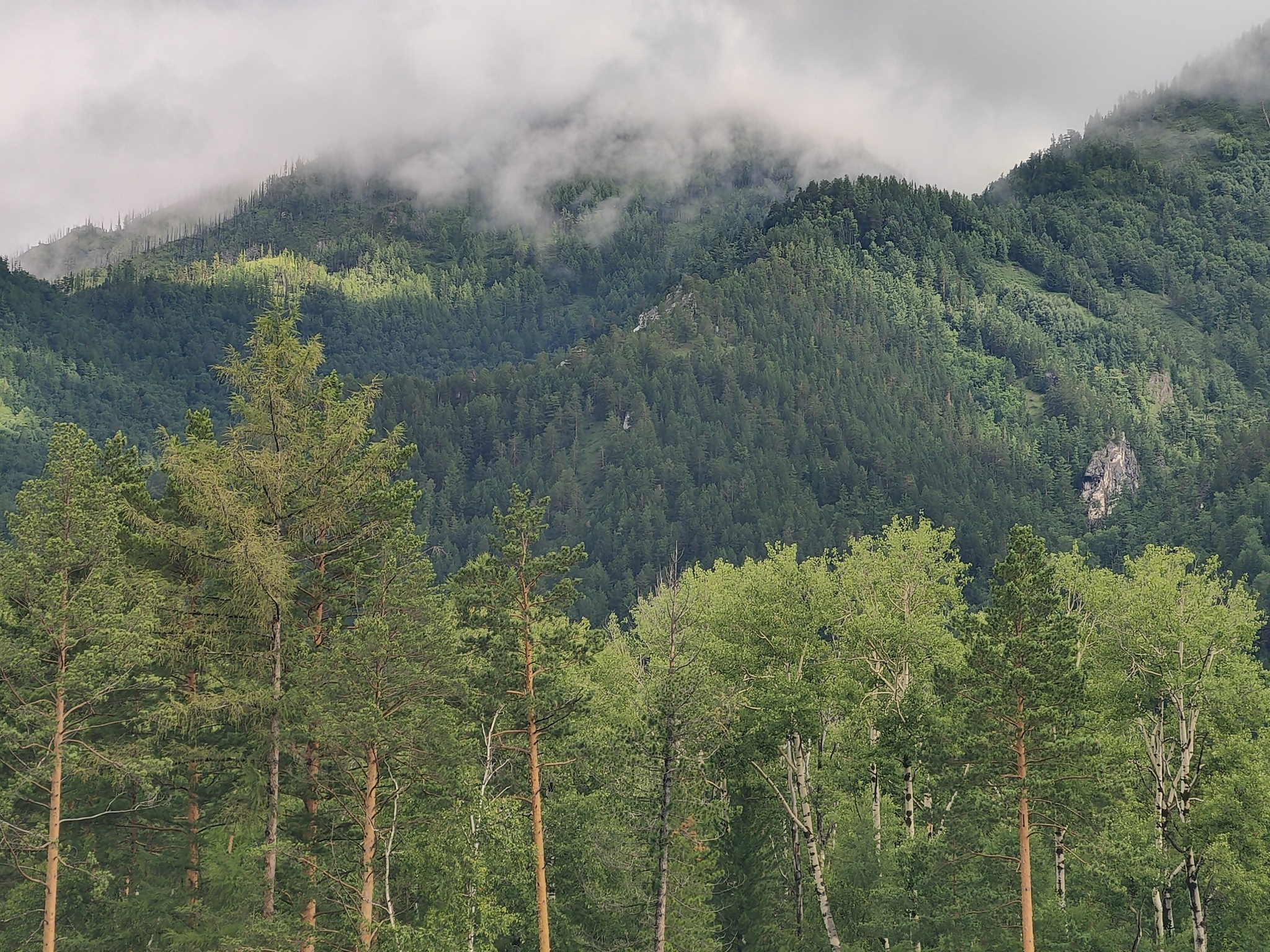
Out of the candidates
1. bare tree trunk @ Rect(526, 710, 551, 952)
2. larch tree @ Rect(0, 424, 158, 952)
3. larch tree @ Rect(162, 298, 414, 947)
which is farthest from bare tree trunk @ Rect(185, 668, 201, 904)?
bare tree trunk @ Rect(526, 710, 551, 952)

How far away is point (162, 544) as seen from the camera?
3422cm

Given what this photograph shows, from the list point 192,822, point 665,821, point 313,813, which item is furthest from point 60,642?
point 665,821

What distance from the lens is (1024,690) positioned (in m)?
35.1

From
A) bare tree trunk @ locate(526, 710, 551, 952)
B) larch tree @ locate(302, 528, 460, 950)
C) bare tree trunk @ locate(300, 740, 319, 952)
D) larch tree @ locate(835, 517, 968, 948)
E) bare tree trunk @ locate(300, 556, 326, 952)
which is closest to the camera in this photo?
larch tree @ locate(302, 528, 460, 950)

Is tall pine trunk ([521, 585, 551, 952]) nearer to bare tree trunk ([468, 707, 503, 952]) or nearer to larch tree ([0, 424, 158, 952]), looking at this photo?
bare tree trunk ([468, 707, 503, 952])

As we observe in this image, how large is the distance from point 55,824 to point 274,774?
5991mm

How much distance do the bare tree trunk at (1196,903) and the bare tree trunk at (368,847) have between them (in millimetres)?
25044

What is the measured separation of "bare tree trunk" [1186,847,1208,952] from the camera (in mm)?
37844

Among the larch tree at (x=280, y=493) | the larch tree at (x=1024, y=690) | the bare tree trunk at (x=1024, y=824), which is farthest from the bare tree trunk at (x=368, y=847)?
the bare tree trunk at (x=1024, y=824)

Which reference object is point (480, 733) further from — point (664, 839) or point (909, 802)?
point (909, 802)

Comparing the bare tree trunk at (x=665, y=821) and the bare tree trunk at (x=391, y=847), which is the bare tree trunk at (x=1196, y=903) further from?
the bare tree trunk at (x=391, y=847)

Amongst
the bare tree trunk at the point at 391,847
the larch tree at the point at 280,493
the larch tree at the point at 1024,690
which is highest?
the larch tree at the point at 280,493

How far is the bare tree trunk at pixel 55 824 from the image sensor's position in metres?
31.9

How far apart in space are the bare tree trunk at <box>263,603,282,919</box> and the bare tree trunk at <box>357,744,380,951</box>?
2.29 meters
